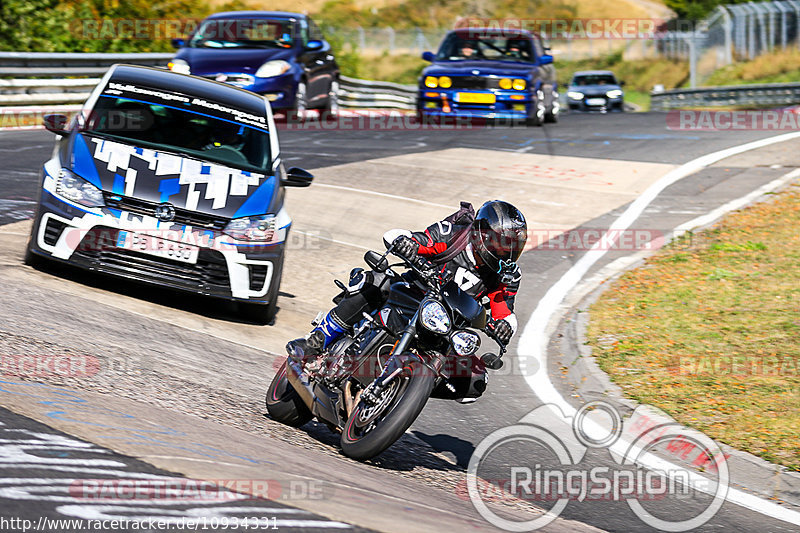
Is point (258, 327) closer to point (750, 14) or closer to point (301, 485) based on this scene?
point (301, 485)

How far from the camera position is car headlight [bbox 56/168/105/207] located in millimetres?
8164

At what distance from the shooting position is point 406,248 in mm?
5527

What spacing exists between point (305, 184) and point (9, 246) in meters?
2.98

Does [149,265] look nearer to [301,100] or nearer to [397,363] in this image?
[397,363]

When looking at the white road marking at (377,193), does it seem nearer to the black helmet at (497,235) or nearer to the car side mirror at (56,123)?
the car side mirror at (56,123)

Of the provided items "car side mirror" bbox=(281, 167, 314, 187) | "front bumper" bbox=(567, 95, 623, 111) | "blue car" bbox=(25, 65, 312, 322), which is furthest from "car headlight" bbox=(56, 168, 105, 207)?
"front bumper" bbox=(567, 95, 623, 111)

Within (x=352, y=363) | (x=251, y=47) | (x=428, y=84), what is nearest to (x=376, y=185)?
(x=251, y=47)

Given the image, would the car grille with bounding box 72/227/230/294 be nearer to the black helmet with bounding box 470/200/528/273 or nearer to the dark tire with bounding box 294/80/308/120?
the black helmet with bounding box 470/200/528/273

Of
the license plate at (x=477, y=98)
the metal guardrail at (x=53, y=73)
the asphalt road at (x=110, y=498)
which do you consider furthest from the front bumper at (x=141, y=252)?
the license plate at (x=477, y=98)

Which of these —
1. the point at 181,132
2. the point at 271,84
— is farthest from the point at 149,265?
the point at 271,84

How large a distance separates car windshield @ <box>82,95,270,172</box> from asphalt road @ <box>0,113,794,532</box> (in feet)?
8.81

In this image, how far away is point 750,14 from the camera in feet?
140

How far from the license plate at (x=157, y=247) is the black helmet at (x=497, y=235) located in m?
3.20

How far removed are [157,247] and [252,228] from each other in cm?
77
